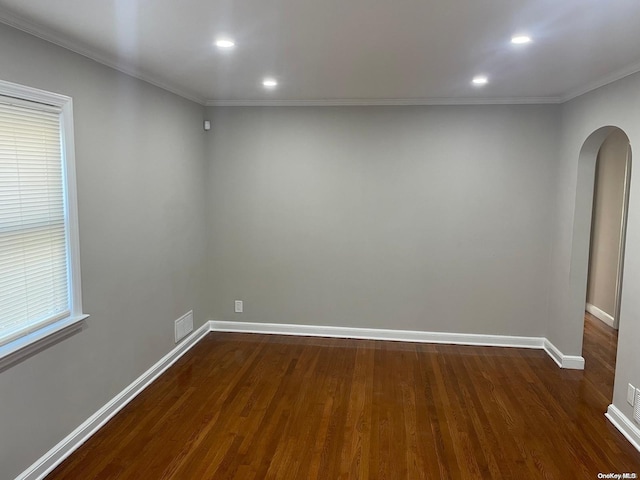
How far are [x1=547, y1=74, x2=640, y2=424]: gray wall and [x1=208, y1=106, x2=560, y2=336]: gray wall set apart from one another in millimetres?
239

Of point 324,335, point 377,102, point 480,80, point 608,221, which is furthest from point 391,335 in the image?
point 608,221

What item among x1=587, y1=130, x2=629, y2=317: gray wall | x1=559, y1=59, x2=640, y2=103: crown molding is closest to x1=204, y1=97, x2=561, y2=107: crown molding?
x1=559, y1=59, x2=640, y2=103: crown molding

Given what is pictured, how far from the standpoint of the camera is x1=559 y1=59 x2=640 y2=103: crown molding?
2938mm

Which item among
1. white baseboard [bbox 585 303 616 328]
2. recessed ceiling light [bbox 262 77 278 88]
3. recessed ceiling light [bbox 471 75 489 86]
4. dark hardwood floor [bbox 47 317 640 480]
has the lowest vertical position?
dark hardwood floor [bbox 47 317 640 480]

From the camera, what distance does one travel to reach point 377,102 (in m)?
4.39

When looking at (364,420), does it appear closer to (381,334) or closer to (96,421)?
(381,334)

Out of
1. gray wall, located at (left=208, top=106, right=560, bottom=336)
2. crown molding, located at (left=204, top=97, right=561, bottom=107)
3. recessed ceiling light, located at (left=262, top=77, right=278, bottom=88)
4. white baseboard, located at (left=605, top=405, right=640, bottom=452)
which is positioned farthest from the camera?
gray wall, located at (left=208, top=106, right=560, bottom=336)

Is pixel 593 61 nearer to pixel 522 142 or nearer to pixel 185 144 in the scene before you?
pixel 522 142

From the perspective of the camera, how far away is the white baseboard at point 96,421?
8.14 ft

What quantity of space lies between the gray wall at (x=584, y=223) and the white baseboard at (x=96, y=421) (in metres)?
3.55

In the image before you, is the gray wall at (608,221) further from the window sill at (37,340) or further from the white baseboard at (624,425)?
the window sill at (37,340)

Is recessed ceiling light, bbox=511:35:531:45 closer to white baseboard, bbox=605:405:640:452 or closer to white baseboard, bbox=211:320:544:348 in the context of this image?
white baseboard, bbox=605:405:640:452

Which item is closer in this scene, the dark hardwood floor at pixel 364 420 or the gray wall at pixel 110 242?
the gray wall at pixel 110 242

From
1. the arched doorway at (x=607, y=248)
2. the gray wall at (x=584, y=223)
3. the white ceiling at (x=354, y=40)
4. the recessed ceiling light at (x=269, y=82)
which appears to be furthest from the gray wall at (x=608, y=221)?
the recessed ceiling light at (x=269, y=82)
